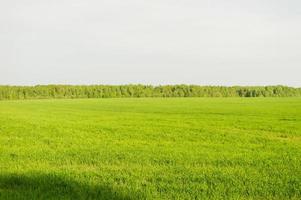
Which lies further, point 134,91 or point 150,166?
point 134,91

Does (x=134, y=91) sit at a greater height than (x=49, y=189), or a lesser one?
greater

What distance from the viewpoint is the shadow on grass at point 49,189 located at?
8.50 m

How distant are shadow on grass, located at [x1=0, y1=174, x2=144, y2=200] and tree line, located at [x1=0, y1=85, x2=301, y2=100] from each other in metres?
96.0

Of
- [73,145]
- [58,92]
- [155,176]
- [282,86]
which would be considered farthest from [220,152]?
[282,86]

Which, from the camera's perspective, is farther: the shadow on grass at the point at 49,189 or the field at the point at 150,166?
the field at the point at 150,166

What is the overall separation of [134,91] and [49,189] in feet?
329

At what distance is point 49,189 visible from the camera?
9.11 metres

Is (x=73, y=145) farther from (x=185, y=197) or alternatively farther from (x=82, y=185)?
(x=185, y=197)

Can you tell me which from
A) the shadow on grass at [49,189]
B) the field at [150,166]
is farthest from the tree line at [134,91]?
the shadow on grass at [49,189]

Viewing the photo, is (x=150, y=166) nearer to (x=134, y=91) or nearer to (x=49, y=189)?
(x=49, y=189)

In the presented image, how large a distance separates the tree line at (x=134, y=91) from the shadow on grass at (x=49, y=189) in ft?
315

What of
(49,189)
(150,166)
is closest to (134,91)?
(150,166)

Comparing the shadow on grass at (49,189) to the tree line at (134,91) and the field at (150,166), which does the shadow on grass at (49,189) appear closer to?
the field at (150,166)

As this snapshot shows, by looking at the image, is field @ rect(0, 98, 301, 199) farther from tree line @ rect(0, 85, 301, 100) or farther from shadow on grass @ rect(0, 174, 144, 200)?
tree line @ rect(0, 85, 301, 100)
